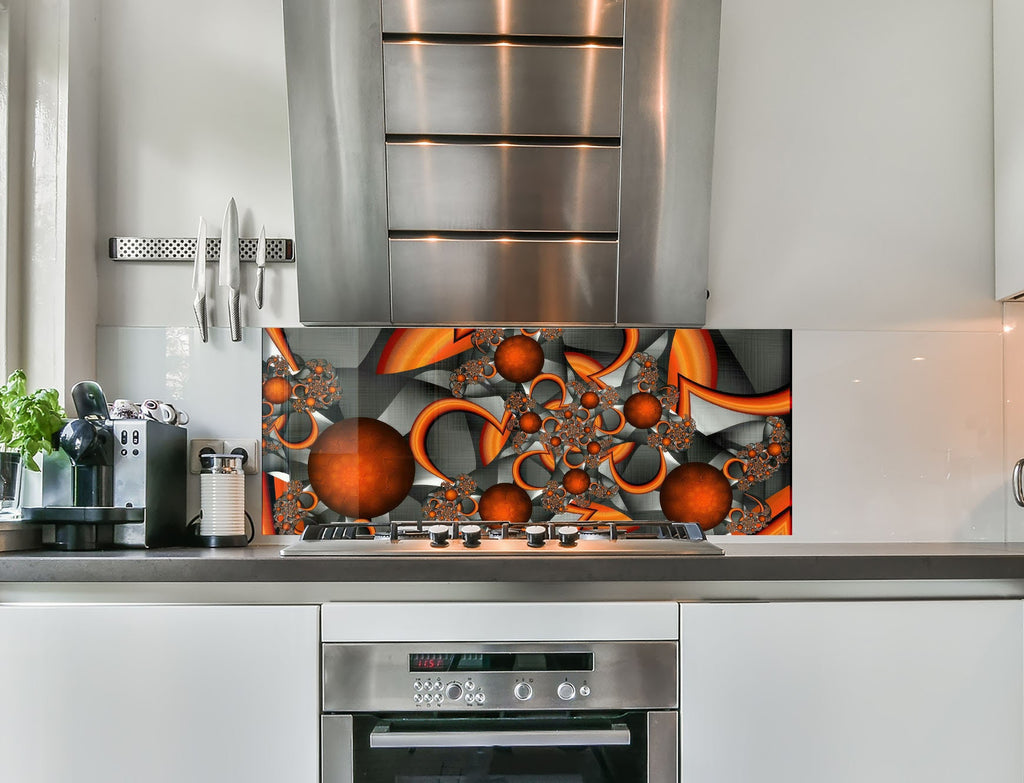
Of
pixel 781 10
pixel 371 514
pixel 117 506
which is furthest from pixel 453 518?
pixel 781 10

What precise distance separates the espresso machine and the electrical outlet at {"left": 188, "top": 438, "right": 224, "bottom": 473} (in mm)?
206

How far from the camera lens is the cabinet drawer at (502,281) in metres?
1.92

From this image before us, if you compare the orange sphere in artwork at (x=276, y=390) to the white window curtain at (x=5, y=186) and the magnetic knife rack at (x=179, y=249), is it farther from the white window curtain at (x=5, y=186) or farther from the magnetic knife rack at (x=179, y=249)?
the white window curtain at (x=5, y=186)

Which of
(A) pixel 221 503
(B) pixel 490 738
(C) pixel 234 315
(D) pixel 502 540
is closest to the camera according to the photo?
(B) pixel 490 738

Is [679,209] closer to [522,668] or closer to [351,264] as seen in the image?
[351,264]

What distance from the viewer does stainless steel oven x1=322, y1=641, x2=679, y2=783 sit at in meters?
1.47

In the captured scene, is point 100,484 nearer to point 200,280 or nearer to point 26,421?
point 26,421

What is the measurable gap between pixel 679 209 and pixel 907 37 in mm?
805

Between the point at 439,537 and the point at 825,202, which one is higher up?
the point at 825,202

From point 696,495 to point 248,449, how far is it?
3.66ft

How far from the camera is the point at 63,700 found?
148cm

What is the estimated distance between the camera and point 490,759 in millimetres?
1484

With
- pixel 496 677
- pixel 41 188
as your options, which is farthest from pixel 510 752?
pixel 41 188

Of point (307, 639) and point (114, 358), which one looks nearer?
point (307, 639)
